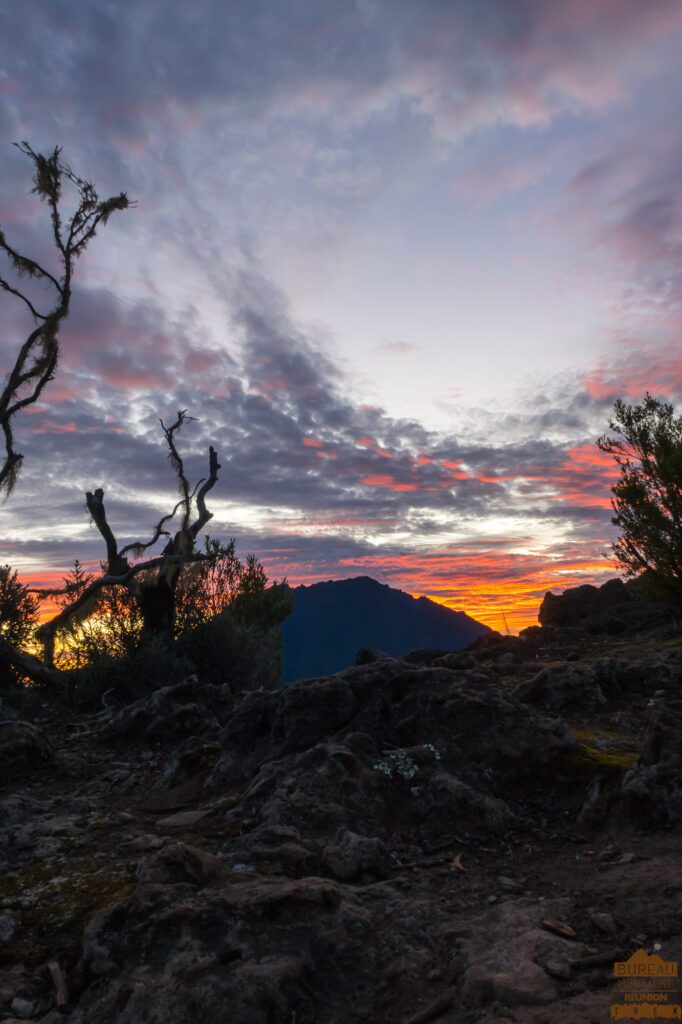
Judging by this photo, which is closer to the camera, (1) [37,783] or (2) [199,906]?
(2) [199,906]

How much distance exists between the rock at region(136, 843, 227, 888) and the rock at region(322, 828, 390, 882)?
86cm

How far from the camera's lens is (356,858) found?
467cm

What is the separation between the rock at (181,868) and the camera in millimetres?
4109

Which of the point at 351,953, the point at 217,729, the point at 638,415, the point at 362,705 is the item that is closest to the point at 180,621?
the point at 217,729

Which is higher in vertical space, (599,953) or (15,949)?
(599,953)

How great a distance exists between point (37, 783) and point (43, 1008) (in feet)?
17.3

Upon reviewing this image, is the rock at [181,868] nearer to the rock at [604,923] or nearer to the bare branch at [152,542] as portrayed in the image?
the rock at [604,923]

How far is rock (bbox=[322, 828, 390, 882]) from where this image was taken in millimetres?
4613

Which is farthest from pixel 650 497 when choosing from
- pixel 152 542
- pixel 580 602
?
pixel 152 542

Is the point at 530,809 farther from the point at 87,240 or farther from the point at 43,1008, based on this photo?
the point at 87,240

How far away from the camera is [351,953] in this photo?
11.7ft

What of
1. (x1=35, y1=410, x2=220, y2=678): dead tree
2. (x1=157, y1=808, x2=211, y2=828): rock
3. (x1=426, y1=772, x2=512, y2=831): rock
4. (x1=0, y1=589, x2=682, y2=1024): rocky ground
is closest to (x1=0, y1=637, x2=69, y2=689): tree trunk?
(x1=35, y1=410, x2=220, y2=678): dead tree

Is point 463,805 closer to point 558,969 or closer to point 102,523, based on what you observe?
point 558,969

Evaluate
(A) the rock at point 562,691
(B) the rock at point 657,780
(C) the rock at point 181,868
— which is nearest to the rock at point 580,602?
(A) the rock at point 562,691
